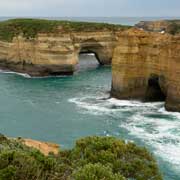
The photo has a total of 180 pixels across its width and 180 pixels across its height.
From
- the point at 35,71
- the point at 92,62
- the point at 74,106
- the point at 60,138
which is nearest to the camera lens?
the point at 60,138

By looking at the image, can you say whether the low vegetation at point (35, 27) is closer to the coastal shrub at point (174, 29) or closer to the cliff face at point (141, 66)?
the coastal shrub at point (174, 29)

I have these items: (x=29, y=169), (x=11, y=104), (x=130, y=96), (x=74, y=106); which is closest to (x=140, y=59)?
(x=130, y=96)

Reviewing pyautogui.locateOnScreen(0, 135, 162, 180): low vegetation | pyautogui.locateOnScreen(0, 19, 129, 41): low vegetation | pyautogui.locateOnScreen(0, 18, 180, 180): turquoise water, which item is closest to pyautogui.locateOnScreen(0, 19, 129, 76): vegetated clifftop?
pyautogui.locateOnScreen(0, 19, 129, 41): low vegetation

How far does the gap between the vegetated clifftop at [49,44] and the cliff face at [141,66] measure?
20.5m

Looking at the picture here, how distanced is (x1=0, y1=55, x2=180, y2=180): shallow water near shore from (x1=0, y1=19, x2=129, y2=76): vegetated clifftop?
7448 millimetres

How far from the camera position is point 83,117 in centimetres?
4291

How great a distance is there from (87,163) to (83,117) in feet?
85.0

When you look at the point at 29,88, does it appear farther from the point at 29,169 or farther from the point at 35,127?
the point at 29,169

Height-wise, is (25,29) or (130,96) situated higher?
(25,29)

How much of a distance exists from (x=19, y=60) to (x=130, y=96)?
29.2 meters

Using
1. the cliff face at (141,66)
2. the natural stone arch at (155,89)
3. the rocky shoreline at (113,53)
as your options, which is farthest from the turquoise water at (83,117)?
the rocky shoreline at (113,53)

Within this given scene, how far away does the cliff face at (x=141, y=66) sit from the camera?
Answer: 47209 millimetres

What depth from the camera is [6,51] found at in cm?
7450

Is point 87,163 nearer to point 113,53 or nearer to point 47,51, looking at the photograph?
point 113,53
